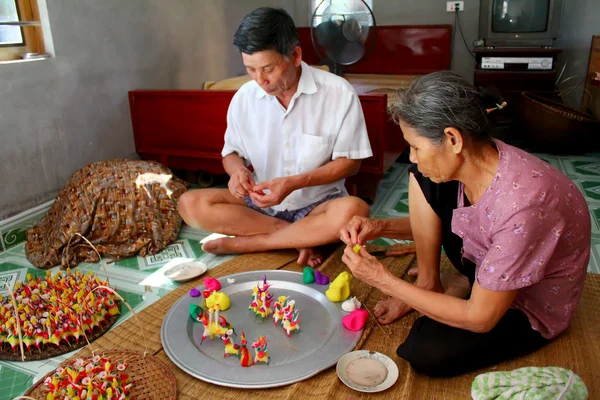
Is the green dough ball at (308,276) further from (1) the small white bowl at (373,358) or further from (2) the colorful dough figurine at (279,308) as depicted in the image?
(1) the small white bowl at (373,358)

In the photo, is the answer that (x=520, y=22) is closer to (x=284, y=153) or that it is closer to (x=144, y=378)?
(x=284, y=153)

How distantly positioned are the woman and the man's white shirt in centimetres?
68

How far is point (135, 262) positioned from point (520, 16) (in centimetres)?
382

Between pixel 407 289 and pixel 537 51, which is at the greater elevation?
pixel 537 51

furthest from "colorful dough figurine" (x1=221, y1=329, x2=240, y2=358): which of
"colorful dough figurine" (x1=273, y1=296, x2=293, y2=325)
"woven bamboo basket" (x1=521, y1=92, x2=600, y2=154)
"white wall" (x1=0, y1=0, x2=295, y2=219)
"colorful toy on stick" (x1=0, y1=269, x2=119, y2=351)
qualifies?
"woven bamboo basket" (x1=521, y1=92, x2=600, y2=154)

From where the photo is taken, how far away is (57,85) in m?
2.90

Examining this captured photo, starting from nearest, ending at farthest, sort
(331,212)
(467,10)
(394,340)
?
(394,340)
(331,212)
(467,10)

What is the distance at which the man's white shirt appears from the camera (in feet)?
7.13

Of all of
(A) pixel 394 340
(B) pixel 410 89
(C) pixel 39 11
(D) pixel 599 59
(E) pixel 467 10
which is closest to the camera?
(B) pixel 410 89

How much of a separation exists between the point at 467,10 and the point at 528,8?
2.54 ft

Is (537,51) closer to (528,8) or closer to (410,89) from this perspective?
(528,8)

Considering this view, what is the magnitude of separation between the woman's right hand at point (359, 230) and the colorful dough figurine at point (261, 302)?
0.34 meters

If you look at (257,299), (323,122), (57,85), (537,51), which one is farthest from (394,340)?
(537,51)

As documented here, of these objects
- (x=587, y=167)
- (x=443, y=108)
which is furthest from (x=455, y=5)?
(x=443, y=108)
